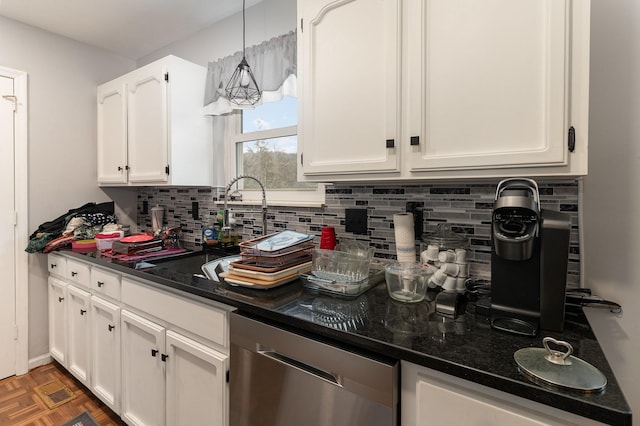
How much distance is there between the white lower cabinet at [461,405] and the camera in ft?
2.10

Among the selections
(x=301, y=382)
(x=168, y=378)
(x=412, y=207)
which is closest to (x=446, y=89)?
(x=412, y=207)

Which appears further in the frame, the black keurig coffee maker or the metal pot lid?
the black keurig coffee maker

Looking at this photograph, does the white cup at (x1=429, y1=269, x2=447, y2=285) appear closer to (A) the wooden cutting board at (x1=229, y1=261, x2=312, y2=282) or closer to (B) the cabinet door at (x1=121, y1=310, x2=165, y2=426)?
(A) the wooden cutting board at (x1=229, y1=261, x2=312, y2=282)

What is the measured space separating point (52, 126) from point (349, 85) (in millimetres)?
2441

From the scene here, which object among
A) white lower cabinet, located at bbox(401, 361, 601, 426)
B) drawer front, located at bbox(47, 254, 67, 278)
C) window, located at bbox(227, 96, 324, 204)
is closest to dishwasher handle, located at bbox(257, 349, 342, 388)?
white lower cabinet, located at bbox(401, 361, 601, 426)

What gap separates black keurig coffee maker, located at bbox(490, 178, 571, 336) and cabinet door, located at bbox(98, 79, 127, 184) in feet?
8.12

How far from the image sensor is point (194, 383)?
133 centimetres

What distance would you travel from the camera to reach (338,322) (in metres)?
0.93

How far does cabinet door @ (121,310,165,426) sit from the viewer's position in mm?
1471

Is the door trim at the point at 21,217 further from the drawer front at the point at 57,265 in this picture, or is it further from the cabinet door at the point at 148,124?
the cabinet door at the point at 148,124

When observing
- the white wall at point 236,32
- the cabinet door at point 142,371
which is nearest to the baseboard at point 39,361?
the cabinet door at point 142,371

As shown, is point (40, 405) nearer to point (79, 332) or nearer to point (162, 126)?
point (79, 332)

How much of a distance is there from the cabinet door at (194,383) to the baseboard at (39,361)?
1694mm

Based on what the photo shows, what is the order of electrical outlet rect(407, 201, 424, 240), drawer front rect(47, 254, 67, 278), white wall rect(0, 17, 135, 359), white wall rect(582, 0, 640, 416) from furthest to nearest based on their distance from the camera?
white wall rect(0, 17, 135, 359), drawer front rect(47, 254, 67, 278), electrical outlet rect(407, 201, 424, 240), white wall rect(582, 0, 640, 416)
